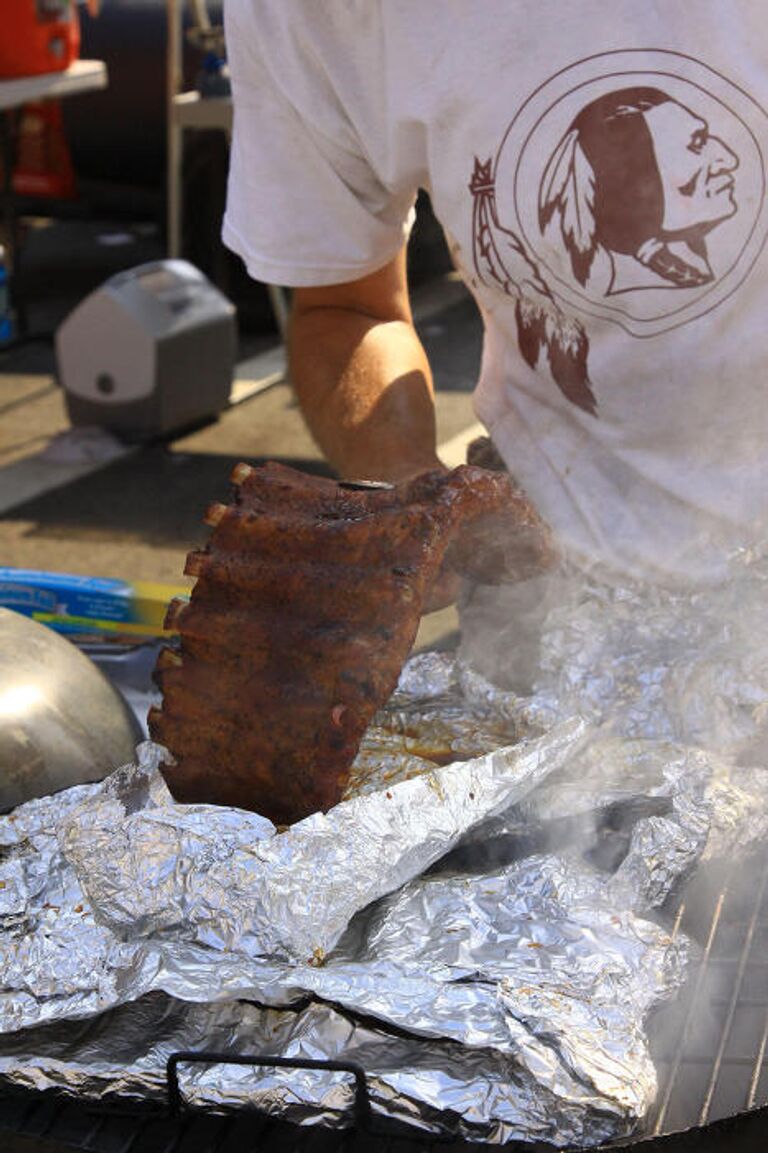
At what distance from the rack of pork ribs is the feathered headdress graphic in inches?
18.8

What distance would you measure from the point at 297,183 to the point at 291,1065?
1357mm

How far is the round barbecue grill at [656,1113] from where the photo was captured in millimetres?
1315

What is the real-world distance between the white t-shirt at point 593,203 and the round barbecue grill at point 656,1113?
1.92 feet

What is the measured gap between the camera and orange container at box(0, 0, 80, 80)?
6.11 metres

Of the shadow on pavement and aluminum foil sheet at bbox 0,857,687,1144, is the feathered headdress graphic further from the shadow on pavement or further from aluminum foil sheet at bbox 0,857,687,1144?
the shadow on pavement

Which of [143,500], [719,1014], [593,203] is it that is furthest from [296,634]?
[143,500]

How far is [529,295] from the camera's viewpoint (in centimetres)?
205

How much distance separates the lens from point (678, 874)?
1.53 m

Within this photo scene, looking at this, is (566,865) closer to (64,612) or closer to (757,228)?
(757,228)

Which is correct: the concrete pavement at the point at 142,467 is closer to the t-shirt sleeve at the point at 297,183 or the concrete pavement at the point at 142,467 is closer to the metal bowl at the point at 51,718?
the t-shirt sleeve at the point at 297,183

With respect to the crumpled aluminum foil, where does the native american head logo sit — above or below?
above

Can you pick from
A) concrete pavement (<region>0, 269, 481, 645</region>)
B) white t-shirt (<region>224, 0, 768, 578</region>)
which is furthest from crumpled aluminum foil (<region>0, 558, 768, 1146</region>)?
concrete pavement (<region>0, 269, 481, 645</region>)

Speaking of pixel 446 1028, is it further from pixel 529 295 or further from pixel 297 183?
pixel 297 183

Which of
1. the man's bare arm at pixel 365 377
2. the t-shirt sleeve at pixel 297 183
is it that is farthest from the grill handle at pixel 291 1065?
the t-shirt sleeve at pixel 297 183
